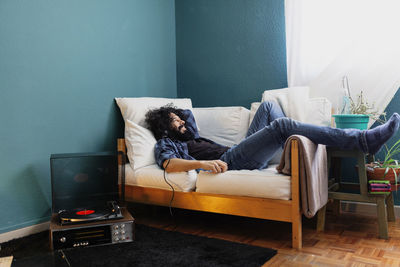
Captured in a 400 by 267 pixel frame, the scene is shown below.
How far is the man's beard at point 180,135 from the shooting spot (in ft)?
8.79

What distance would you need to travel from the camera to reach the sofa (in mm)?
2021

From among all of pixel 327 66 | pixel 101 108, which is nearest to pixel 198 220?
pixel 101 108

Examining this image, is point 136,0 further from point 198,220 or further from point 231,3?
point 198,220

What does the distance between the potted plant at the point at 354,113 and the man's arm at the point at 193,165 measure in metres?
0.81

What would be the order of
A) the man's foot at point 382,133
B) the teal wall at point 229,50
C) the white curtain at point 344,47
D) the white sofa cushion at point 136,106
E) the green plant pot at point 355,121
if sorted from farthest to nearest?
the teal wall at point 229,50 → the white sofa cushion at point 136,106 → the white curtain at point 344,47 → the green plant pot at point 355,121 → the man's foot at point 382,133

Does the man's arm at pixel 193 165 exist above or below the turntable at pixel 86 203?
above

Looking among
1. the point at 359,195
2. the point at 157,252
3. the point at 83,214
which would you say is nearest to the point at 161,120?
the point at 83,214

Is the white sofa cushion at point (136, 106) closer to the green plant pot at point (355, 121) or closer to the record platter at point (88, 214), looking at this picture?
the record platter at point (88, 214)

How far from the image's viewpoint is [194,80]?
3.58 m

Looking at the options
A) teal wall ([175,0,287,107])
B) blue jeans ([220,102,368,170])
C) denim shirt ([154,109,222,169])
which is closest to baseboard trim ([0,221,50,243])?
denim shirt ([154,109,222,169])

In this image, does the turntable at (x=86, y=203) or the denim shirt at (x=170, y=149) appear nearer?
the turntable at (x=86, y=203)

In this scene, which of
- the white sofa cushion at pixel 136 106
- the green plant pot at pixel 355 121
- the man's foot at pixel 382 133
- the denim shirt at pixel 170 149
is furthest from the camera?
the white sofa cushion at pixel 136 106

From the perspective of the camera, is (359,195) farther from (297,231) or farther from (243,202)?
(243,202)

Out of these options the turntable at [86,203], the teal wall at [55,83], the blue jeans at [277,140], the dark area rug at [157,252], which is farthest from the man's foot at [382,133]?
the teal wall at [55,83]
